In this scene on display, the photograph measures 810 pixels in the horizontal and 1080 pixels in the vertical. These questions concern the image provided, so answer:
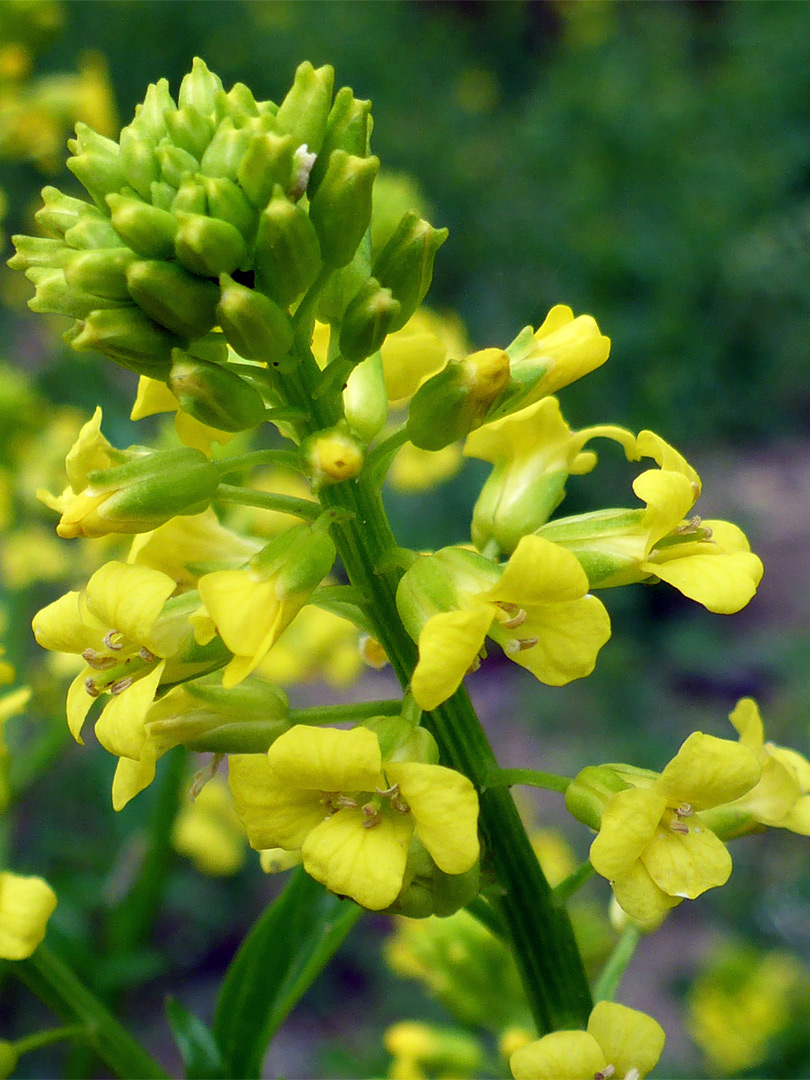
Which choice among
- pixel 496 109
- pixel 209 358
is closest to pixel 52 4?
pixel 209 358

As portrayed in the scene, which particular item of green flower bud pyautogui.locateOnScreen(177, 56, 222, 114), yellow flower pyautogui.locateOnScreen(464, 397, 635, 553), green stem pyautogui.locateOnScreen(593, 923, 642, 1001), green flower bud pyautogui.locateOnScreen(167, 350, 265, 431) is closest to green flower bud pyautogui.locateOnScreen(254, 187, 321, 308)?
green flower bud pyautogui.locateOnScreen(167, 350, 265, 431)

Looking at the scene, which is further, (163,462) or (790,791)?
(790,791)

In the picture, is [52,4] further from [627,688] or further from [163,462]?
[627,688]

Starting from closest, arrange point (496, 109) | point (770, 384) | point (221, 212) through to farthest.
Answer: point (221, 212)
point (770, 384)
point (496, 109)

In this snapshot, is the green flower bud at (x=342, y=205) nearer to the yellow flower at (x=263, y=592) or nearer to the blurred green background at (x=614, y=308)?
the yellow flower at (x=263, y=592)

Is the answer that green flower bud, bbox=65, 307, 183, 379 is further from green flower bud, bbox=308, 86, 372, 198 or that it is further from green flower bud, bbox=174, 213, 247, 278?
green flower bud, bbox=308, 86, 372, 198

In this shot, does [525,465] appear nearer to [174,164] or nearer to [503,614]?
[503,614]

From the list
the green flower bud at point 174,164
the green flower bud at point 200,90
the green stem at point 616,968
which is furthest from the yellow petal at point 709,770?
the green flower bud at point 200,90
